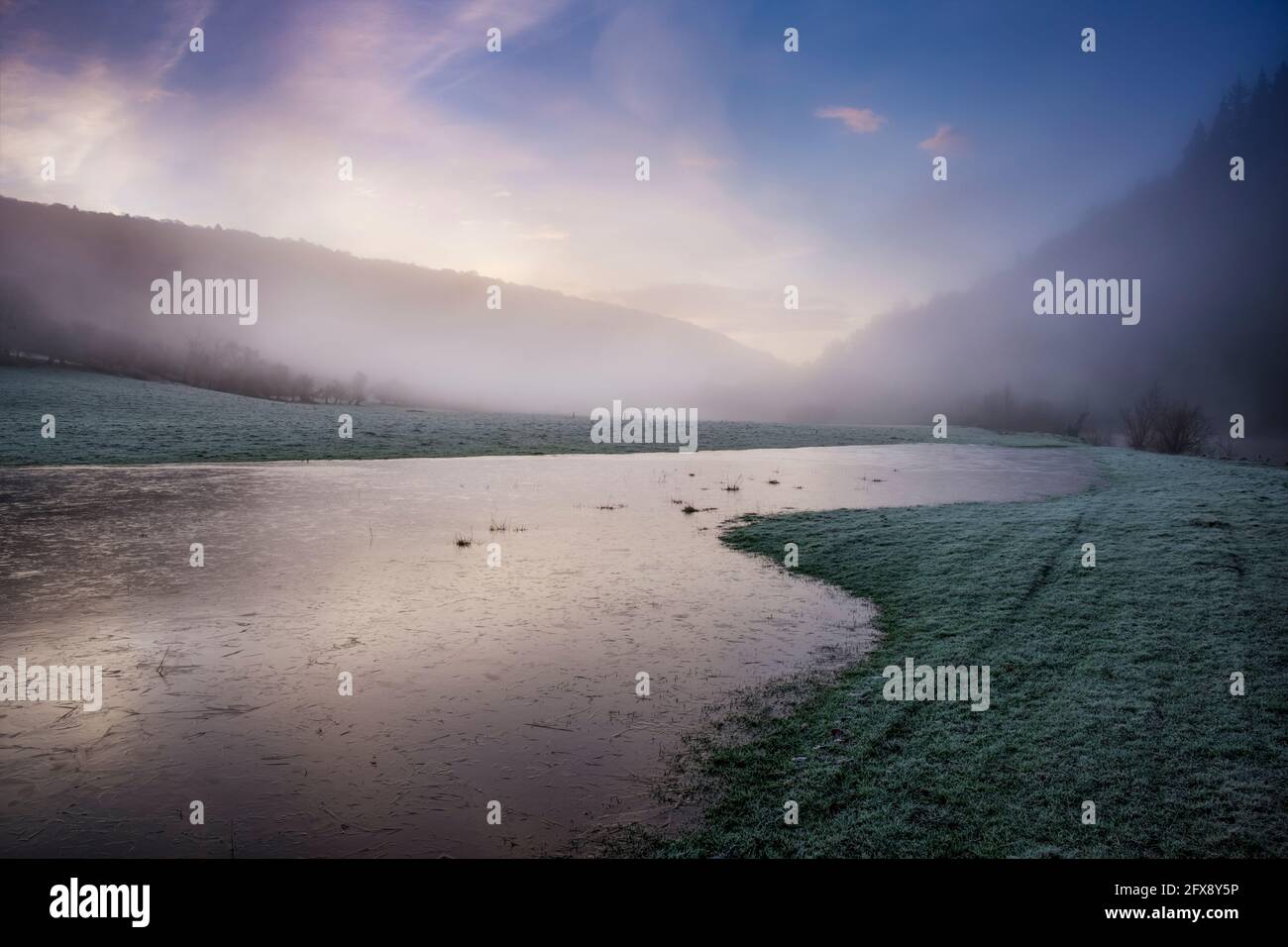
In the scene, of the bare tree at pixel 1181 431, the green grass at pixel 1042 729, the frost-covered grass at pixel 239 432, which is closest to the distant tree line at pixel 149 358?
the frost-covered grass at pixel 239 432

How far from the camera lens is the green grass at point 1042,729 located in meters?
7.73

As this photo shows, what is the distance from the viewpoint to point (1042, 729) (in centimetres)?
1016

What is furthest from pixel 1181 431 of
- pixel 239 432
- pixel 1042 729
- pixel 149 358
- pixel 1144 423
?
pixel 149 358

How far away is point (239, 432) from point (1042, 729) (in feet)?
218

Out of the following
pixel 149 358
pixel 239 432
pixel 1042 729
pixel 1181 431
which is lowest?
pixel 1042 729

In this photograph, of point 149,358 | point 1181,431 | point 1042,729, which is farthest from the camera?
point 149,358

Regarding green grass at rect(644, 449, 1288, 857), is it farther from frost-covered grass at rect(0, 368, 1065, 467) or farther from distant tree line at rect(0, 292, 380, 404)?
distant tree line at rect(0, 292, 380, 404)

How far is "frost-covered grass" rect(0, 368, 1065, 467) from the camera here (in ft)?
164

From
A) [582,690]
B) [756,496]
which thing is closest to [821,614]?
[582,690]

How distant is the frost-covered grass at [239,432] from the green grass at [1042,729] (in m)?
48.1

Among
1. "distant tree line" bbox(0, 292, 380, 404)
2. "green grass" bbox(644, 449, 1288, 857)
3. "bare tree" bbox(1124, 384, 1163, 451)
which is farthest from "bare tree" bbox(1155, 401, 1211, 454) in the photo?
"distant tree line" bbox(0, 292, 380, 404)

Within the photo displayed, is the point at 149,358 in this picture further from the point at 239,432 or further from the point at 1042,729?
the point at 1042,729

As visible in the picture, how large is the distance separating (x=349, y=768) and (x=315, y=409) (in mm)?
86390
